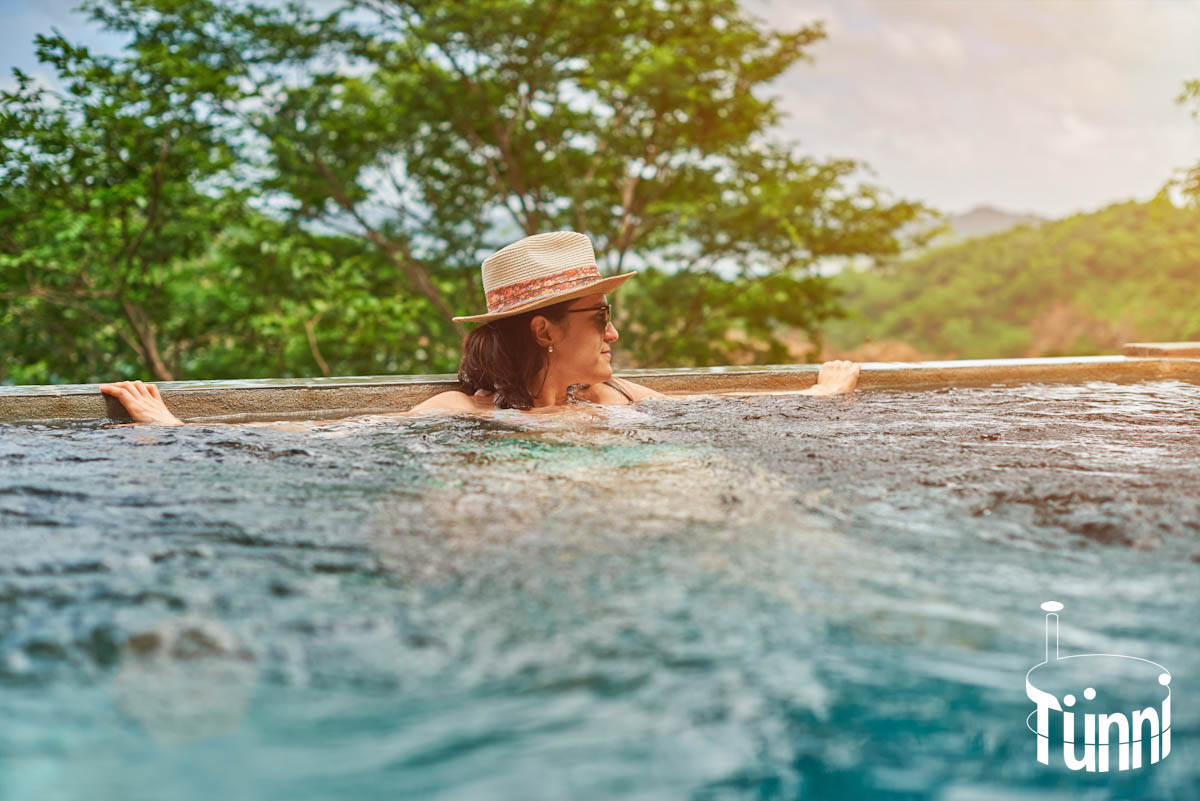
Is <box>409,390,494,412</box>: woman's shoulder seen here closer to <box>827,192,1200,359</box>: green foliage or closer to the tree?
the tree

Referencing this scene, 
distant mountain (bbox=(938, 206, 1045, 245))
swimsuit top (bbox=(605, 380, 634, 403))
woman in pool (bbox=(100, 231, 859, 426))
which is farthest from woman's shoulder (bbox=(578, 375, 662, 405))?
distant mountain (bbox=(938, 206, 1045, 245))

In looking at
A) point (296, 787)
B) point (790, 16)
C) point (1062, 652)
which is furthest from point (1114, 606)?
point (790, 16)

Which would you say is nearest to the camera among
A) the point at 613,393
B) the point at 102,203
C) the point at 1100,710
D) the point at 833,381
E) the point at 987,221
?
the point at 1100,710

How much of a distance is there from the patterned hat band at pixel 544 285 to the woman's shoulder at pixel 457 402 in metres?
0.41

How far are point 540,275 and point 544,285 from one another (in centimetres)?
4

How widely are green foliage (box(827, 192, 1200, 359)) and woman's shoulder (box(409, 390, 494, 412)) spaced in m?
18.2

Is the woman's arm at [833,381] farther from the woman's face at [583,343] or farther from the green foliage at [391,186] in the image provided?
the green foliage at [391,186]

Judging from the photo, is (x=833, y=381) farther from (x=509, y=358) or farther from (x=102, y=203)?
(x=102, y=203)

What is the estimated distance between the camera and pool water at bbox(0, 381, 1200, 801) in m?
0.97

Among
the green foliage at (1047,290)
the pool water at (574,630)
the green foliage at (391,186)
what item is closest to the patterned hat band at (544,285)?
the pool water at (574,630)

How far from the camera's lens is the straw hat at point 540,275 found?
3238 millimetres

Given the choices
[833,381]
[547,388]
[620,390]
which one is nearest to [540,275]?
[547,388]

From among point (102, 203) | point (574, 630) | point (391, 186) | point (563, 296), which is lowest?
point (574, 630)

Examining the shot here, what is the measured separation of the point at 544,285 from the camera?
326 cm
